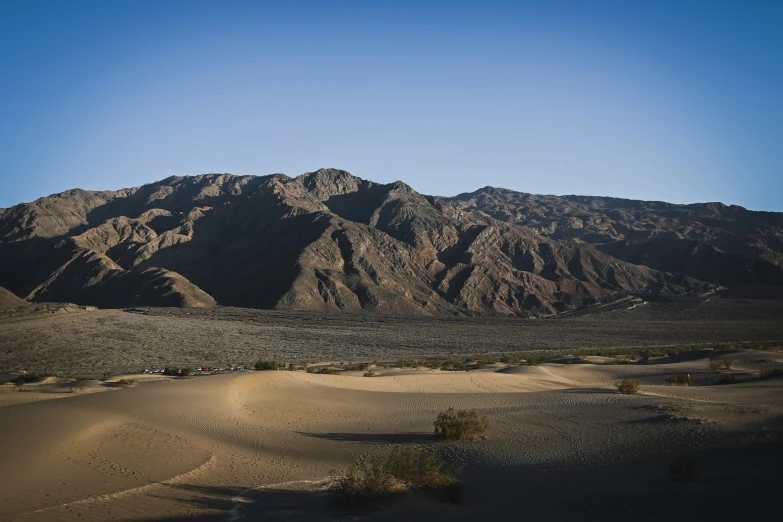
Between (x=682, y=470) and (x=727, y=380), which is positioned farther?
(x=727, y=380)

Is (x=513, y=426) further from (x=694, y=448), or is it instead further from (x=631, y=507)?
(x=631, y=507)

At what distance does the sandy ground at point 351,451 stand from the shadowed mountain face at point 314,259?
74.0 meters

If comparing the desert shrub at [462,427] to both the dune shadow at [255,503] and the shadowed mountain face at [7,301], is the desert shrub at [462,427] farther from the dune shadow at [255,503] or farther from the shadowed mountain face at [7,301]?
the shadowed mountain face at [7,301]

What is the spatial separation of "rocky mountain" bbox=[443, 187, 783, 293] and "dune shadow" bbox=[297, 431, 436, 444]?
126 meters

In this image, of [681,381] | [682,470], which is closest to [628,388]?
[681,381]

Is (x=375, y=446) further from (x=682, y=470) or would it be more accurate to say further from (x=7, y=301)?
(x=7, y=301)

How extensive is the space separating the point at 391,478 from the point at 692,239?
166 metres

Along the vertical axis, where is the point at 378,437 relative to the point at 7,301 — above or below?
below

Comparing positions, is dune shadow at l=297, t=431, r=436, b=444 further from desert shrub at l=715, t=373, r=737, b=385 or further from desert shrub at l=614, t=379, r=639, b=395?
desert shrub at l=715, t=373, r=737, b=385

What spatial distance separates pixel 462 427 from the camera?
12.6 metres

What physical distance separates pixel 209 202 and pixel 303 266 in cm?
6412

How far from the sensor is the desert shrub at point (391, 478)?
346 inches

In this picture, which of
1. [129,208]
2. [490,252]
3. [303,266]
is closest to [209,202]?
[129,208]

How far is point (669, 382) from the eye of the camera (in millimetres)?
22250
